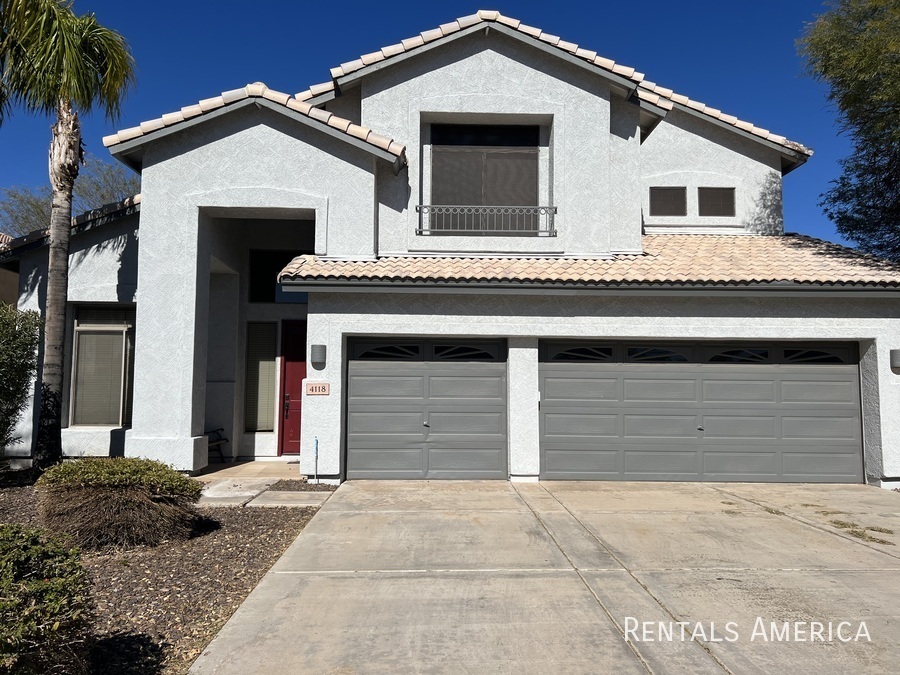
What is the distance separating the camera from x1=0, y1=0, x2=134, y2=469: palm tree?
9.29 m

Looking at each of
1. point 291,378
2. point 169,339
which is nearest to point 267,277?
point 291,378

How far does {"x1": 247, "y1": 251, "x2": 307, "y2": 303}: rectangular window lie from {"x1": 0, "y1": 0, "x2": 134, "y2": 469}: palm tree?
11.2 ft

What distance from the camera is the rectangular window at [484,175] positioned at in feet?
38.1

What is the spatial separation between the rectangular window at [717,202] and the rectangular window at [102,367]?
41.1 ft

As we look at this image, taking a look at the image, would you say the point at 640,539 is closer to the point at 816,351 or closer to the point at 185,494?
the point at 185,494

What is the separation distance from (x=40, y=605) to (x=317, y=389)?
21.8 ft

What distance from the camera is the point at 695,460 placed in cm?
1008

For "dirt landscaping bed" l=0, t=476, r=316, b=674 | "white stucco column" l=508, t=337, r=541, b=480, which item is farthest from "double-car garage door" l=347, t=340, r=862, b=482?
"dirt landscaping bed" l=0, t=476, r=316, b=674

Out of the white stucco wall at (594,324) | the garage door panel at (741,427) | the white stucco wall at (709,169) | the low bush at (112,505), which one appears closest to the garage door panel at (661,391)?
the garage door panel at (741,427)

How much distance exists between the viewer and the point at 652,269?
10.2 meters

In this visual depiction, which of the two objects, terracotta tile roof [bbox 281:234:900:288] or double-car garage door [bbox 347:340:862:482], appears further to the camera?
double-car garage door [bbox 347:340:862:482]

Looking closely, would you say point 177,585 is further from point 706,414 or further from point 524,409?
point 706,414

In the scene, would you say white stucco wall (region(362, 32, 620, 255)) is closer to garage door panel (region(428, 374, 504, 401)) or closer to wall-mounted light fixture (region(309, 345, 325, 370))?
wall-mounted light fixture (region(309, 345, 325, 370))

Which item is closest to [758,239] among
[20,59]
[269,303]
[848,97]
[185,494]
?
[848,97]
